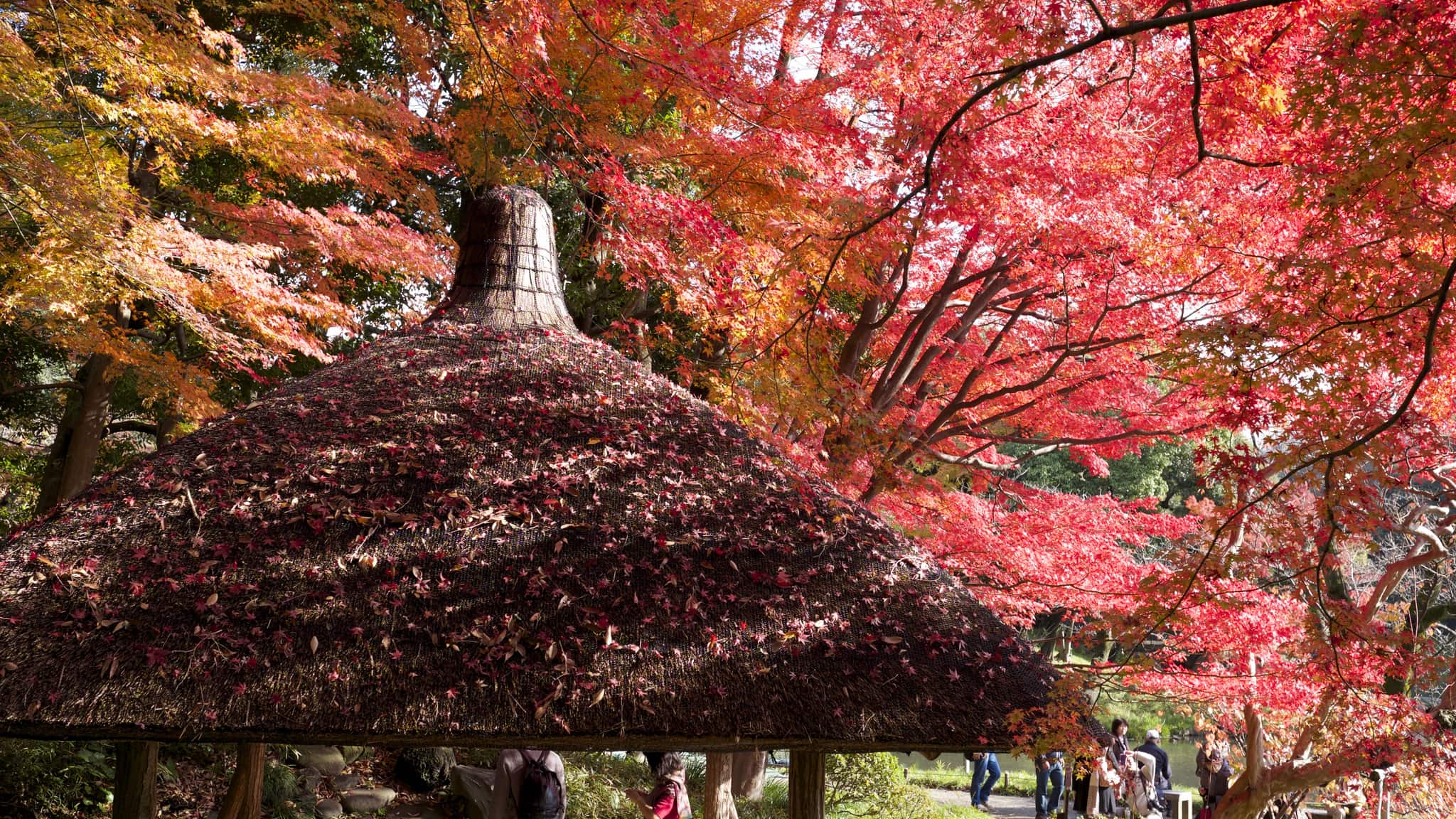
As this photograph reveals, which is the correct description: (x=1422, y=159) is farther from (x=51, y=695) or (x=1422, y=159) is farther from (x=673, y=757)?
(x=51, y=695)

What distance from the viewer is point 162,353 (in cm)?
1111

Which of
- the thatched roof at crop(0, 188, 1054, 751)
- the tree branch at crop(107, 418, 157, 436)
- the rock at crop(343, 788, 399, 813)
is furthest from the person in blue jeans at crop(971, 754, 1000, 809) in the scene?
the tree branch at crop(107, 418, 157, 436)

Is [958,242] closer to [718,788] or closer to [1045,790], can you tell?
[718,788]

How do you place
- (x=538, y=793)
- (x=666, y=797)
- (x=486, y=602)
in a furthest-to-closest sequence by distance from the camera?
(x=538, y=793)
(x=666, y=797)
(x=486, y=602)

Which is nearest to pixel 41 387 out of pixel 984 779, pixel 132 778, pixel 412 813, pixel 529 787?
pixel 412 813

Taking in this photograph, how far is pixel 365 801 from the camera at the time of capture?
8062 millimetres

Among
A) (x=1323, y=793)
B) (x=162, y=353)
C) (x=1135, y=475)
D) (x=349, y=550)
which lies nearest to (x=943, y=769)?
(x=1323, y=793)

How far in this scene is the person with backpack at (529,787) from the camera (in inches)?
214

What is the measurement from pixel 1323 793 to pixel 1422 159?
31.3ft

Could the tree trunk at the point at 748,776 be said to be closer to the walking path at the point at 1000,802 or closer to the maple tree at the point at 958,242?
the walking path at the point at 1000,802

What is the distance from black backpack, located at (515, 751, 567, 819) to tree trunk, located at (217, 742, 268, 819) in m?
1.38

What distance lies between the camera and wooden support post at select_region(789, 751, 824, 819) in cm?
424

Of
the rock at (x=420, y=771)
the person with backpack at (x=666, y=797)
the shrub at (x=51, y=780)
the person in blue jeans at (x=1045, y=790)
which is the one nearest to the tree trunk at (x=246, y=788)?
the person with backpack at (x=666, y=797)

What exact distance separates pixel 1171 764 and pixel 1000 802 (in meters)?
6.36
